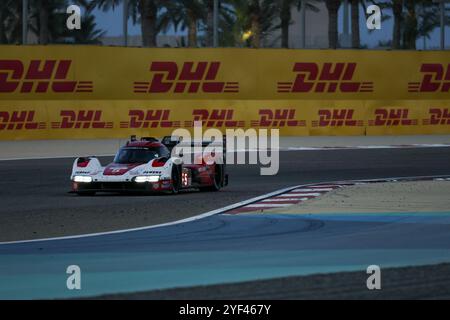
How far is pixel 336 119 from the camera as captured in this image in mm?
35812

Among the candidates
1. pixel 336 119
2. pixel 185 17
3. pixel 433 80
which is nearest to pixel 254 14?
pixel 185 17

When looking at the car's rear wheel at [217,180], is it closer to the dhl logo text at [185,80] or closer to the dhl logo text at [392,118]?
the dhl logo text at [185,80]

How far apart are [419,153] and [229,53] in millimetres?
6983

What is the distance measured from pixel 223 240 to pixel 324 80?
23.8 metres

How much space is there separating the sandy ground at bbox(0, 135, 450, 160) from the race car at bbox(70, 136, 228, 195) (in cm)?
1067

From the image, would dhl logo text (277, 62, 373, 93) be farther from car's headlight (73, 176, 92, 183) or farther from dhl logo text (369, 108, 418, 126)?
car's headlight (73, 176, 92, 183)

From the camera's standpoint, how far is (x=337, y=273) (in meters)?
9.91

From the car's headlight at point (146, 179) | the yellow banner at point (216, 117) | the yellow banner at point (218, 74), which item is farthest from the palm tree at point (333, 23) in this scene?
the car's headlight at point (146, 179)

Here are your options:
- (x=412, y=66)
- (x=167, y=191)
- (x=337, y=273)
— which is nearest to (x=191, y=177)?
(x=167, y=191)

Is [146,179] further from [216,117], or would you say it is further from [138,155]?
[216,117]

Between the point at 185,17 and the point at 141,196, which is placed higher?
the point at 185,17

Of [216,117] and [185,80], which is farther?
[185,80]

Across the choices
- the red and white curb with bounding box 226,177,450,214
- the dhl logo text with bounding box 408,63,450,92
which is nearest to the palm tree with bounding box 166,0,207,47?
the dhl logo text with bounding box 408,63,450,92
